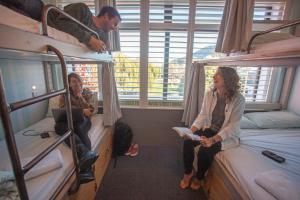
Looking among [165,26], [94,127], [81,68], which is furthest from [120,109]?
[165,26]

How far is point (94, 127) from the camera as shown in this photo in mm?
1962

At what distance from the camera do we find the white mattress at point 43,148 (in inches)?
38.0

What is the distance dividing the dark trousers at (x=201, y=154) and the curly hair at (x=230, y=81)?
498 millimetres

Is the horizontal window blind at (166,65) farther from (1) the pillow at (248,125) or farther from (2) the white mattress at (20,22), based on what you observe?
(2) the white mattress at (20,22)

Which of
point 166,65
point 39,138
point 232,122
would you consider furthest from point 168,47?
point 39,138

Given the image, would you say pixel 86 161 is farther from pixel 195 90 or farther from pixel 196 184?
pixel 195 90

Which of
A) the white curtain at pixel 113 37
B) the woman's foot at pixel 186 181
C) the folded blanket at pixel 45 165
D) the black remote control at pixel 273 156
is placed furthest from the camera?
the white curtain at pixel 113 37

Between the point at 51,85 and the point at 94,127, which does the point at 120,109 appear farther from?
the point at 51,85

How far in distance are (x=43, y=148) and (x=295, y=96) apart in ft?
11.2

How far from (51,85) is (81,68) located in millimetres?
555

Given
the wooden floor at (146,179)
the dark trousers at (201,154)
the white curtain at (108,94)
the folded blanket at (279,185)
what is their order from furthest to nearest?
the white curtain at (108,94) < the wooden floor at (146,179) < the dark trousers at (201,154) < the folded blanket at (279,185)

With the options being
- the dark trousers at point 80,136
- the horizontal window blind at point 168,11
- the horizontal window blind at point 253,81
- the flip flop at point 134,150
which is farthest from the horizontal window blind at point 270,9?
the dark trousers at point 80,136

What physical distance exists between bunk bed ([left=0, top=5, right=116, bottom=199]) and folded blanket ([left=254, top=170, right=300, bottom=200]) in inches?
51.7

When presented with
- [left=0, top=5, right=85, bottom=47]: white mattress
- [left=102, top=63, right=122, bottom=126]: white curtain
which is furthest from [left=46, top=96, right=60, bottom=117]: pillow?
[left=0, top=5, right=85, bottom=47]: white mattress
